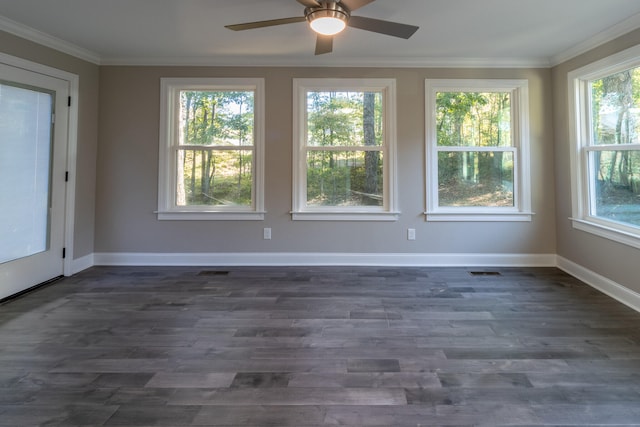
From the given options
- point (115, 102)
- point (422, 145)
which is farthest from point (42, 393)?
point (422, 145)

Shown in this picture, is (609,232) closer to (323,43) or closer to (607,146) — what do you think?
(607,146)

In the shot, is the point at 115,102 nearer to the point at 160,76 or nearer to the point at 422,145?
the point at 160,76

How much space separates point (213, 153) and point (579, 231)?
413cm

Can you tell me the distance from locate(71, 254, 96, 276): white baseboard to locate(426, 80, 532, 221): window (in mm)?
3982

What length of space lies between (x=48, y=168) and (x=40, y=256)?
877 mm

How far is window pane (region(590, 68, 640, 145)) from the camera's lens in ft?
9.27

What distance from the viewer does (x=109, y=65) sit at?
149 inches

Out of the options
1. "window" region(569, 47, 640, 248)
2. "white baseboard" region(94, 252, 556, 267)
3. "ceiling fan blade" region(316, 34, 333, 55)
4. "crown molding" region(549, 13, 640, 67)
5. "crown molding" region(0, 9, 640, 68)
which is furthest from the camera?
"white baseboard" region(94, 252, 556, 267)

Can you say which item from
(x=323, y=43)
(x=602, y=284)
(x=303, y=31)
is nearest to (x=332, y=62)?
(x=303, y=31)

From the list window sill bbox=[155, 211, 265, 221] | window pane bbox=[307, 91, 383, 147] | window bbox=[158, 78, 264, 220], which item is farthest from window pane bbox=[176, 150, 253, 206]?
window pane bbox=[307, 91, 383, 147]

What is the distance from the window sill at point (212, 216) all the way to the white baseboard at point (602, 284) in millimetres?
3459

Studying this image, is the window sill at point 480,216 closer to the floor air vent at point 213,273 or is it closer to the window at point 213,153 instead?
the window at point 213,153

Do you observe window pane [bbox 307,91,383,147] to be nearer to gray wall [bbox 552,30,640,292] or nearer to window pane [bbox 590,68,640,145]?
gray wall [bbox 552,30,640,292]

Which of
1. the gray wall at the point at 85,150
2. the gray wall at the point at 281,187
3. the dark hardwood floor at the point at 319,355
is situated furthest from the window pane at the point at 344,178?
the gray wall at the point at 85,150
